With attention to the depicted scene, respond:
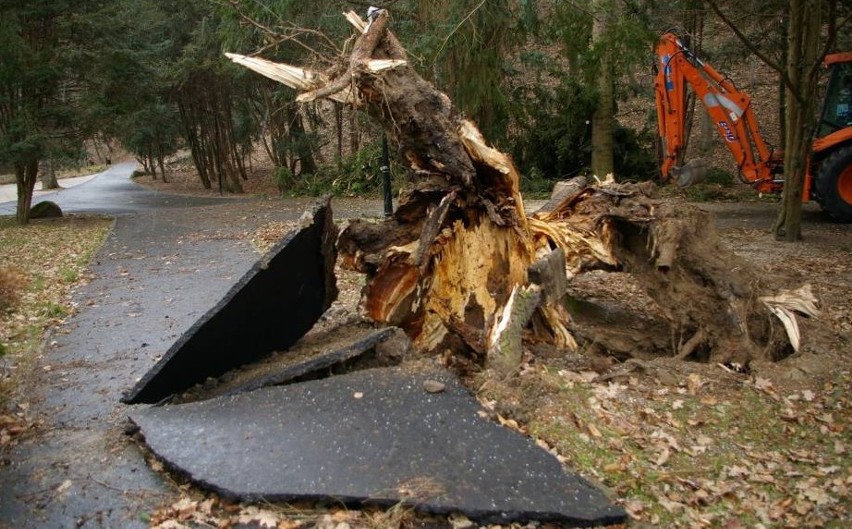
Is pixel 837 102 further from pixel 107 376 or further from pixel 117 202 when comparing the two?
pixel 117 202

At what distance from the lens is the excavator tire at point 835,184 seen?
13.3 metres

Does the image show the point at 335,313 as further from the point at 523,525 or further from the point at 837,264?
the point at 837,264

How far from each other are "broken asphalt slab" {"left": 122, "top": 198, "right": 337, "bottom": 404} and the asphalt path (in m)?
0.56

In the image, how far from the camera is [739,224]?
13.9m

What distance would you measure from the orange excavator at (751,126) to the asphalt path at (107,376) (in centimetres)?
924

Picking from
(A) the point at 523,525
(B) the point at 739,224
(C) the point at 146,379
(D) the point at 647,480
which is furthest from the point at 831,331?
(B) the point at 739,224

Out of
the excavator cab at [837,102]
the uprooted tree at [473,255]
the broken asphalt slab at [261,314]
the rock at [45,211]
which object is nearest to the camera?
the broken asphalt slab at [261,314]

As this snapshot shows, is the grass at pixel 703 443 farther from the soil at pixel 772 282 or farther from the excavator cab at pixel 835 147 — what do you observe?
the excavator cab at pixel 835 147

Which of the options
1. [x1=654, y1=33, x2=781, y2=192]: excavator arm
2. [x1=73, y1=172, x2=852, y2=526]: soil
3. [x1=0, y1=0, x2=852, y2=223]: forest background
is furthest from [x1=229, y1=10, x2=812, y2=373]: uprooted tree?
[x1=654, y1=33, x2=781, y2=192]: excavator arm

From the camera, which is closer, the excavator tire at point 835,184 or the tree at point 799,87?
the tree at point 799,87

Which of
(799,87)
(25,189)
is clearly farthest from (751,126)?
(25,189)

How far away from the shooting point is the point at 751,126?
14.9m

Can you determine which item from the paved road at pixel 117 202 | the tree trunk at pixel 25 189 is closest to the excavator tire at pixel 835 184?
the tree trunk at pixel 25 189

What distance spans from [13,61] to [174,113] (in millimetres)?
14933
